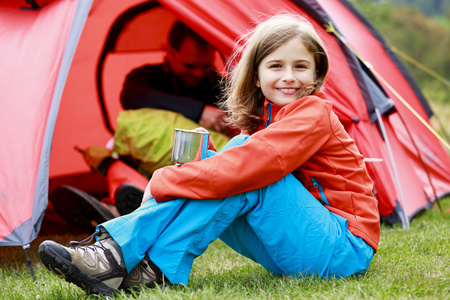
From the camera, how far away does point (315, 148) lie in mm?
1528

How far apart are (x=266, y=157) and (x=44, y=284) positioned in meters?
0.91

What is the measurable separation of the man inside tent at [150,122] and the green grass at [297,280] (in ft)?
1.28

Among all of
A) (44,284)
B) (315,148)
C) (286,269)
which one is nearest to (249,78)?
(315,148)

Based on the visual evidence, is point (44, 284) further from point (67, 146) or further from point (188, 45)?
point (67, 146)

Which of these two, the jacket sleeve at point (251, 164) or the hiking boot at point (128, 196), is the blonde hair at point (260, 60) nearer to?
the jacket sleeve at point (251, 164)

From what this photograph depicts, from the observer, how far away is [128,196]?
260 cm

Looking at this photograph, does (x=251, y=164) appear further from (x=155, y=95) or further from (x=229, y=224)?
(x=155, y=95)

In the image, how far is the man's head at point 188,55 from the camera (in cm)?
315

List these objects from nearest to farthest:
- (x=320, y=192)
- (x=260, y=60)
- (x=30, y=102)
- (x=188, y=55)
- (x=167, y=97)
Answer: (x=320, y=192) → (x=260, y=60) → (x=30, y=102) → (x=167, y=97) → (x=188, y=55)

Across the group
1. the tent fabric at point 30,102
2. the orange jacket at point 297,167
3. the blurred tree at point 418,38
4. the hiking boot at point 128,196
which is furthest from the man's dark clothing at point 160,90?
the blurred tree at point 418,38

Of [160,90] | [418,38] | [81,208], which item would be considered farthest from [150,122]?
[418,38]

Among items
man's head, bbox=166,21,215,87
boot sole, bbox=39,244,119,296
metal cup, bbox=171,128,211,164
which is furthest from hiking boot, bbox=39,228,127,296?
man's head, bbox=166,21,215,87

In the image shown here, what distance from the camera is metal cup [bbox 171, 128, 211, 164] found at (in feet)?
5.02

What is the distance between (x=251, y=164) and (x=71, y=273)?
56cm
